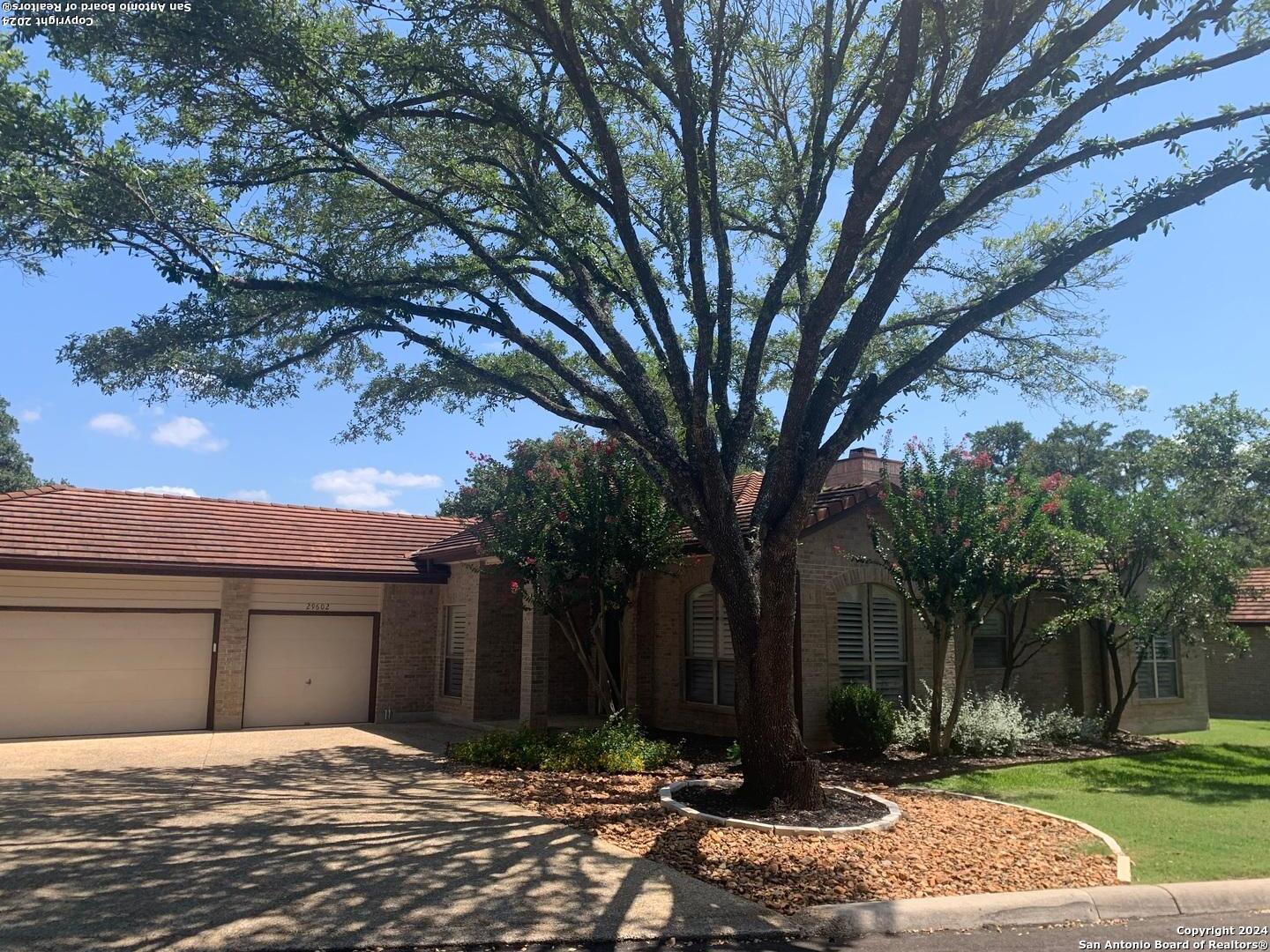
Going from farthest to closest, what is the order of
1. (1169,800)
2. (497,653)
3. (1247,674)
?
(1247,674), (497,653), (1169,800)

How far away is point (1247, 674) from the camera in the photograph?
78.1ft

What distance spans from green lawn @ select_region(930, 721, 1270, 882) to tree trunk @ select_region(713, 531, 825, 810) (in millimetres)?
2915

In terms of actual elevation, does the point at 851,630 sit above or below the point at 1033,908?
above

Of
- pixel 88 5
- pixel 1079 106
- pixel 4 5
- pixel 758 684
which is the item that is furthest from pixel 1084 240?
pixel 4 5

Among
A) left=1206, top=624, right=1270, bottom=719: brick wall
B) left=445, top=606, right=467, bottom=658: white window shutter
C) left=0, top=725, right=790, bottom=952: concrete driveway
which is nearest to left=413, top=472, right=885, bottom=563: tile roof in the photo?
left=445, top=606, right=467, bottom=658: white window shutter

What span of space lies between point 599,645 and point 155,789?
6.32 metres

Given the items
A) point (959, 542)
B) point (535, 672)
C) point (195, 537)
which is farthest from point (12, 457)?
point (959, 542)

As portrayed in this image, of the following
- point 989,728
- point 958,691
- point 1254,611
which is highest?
point 1254,611

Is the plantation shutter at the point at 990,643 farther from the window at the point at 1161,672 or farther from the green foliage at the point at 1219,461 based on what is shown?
the green foliage at the point at 1219,461

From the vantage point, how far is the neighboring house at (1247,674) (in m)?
23.4

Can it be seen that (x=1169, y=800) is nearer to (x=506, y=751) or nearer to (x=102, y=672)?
(x=506, y=751)

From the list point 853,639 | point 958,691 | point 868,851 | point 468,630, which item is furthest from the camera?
point 468,630

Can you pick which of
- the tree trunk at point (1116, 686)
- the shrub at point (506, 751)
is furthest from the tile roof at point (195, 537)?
the tree trunk at point (1116, 686)

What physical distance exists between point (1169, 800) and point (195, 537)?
51.4 feet
